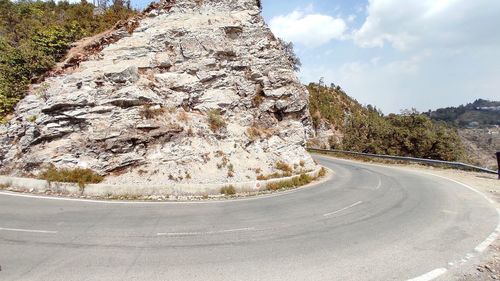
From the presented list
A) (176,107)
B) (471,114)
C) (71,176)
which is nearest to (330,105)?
(176,107)

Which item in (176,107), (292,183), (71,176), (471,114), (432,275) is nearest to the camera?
(432,275)

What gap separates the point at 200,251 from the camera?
7398mm

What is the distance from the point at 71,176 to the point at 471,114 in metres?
201

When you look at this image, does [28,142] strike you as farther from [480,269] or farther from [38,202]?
[480,269]

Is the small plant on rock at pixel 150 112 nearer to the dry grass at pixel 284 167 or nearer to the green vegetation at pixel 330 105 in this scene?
the dry grass at pixel 284 167

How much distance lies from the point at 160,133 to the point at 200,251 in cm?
1197

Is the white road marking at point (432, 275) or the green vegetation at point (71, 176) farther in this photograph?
the green vegetation at point (71, 176)

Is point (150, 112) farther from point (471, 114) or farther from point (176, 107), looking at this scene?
point (471, 114)

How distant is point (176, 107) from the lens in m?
21.1

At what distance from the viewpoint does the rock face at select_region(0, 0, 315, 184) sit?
669 inches

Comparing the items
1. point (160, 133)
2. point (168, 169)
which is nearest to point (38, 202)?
point (168, 169)

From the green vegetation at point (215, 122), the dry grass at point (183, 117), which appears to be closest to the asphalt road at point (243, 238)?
the dry grass at point (183, 117)

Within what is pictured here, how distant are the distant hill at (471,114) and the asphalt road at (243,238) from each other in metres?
153

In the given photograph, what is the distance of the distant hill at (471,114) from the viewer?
147875mm
